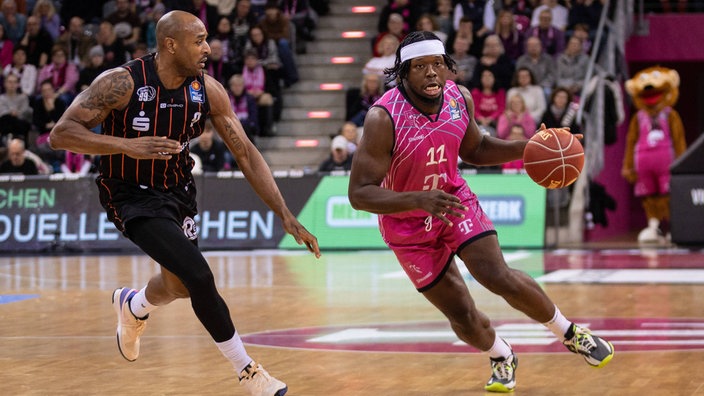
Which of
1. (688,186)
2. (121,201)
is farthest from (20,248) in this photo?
(121,201)

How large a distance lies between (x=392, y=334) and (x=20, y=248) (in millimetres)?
9941

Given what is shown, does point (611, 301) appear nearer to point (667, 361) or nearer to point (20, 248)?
point (667, 361)

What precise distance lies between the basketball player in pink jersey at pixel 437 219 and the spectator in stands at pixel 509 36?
507 inches

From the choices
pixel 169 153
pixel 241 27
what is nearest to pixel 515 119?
pixel 241 27

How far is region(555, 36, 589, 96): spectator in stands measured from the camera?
19.5 m

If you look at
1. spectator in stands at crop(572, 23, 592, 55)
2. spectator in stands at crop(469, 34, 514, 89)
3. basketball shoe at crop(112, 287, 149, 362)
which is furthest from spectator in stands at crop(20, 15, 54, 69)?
basketball shoe at crop(112, 287, 149, 362)

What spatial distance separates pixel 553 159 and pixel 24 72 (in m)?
16.5

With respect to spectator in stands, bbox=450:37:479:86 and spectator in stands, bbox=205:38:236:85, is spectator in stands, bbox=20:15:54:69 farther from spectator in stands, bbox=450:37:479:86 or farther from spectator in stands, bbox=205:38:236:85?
spectator in stands, bbox=450:37:479:86

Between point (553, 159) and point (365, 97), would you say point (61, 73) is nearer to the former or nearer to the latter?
point (365, 97)

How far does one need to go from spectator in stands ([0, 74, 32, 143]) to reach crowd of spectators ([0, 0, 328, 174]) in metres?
0.02

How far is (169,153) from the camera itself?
694 centimetres

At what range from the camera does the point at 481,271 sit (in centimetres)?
716

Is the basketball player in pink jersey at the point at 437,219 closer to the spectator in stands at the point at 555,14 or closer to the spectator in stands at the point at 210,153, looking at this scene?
the spectator in stands at the point at 210,153

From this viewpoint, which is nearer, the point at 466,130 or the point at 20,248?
the point at 466,130
